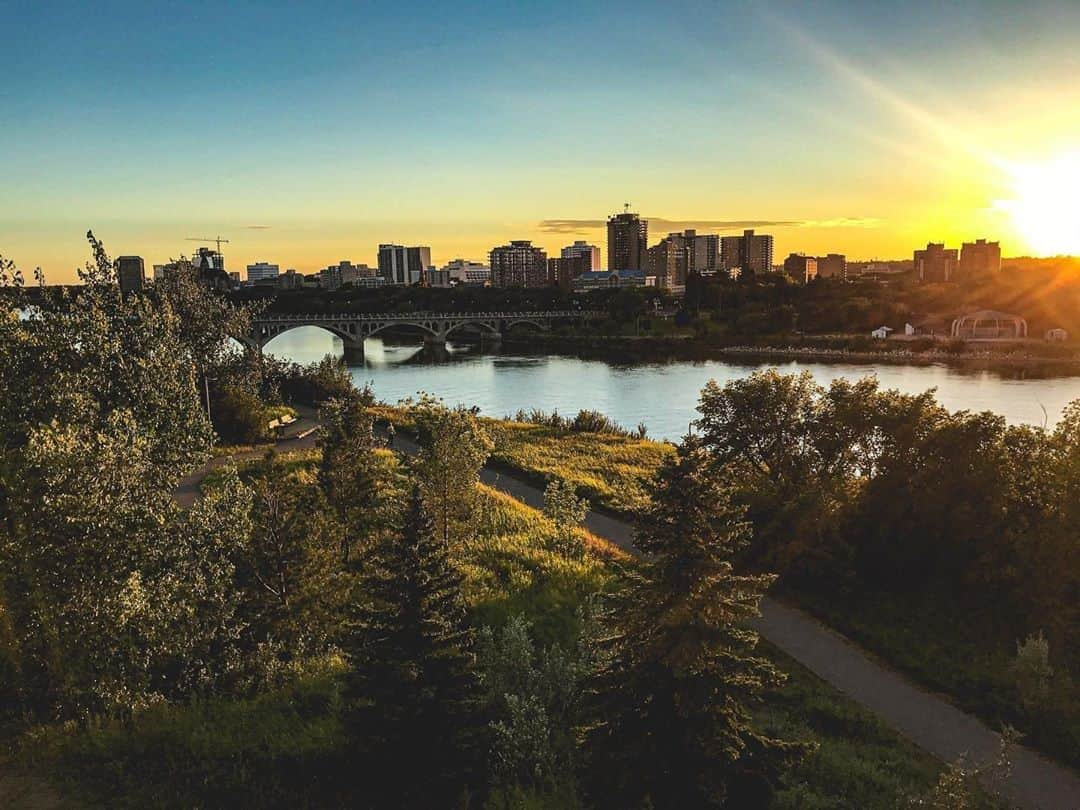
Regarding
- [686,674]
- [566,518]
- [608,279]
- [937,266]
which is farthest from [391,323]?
[937,266]

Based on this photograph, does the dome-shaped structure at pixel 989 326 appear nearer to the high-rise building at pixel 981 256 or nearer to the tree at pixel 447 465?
the tree at pixel 447 465

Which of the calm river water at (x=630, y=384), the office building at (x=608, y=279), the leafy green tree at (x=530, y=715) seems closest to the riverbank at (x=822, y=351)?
the calm river water at (x=630, y=384)

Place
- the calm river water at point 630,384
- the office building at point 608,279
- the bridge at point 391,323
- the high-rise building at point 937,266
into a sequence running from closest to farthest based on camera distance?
the calm river water at point 630,384, the bridge at point 391,323, the high-rise building at point 937,266, the office building at point 608,279

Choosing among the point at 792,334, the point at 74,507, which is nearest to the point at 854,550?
the point at 74,507

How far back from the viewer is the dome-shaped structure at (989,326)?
7544 cm

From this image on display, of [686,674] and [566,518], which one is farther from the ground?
[686,674]

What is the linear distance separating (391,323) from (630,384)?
3577cm

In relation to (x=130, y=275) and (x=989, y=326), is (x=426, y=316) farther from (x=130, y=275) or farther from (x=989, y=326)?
(x=130, y=275)

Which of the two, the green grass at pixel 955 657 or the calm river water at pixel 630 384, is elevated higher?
the green grass at pixel 955 657

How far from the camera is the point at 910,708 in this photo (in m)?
10.6

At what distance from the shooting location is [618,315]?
94312mm

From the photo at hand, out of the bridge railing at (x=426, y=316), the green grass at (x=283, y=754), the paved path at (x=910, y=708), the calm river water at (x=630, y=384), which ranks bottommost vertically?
the calm river water at (x=630, y=384)

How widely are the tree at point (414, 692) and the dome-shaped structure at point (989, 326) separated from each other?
263ft

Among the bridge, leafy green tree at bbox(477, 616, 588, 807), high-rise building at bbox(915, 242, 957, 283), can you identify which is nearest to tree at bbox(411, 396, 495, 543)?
leafy green tree at bbox(477, 616, 588, 807)
